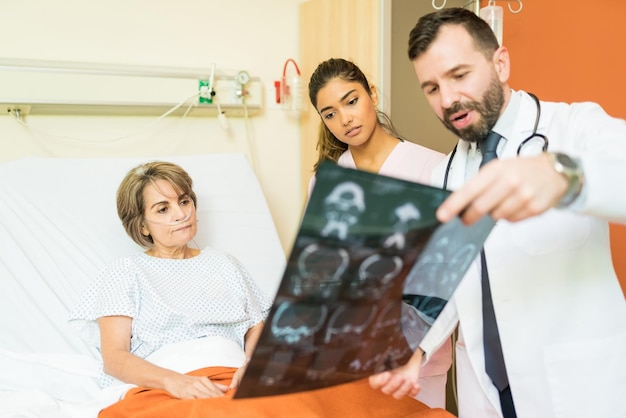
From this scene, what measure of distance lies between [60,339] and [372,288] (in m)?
1.31

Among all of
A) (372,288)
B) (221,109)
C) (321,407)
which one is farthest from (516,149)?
(221,109)

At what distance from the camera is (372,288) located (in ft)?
2.95

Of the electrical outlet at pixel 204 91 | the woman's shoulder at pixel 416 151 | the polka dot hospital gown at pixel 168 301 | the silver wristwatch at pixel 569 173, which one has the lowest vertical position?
the polka dot hospital gown at pixel 168 301

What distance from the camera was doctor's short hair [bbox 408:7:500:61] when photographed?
1276mm

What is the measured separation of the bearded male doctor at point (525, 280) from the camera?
1.18 metres

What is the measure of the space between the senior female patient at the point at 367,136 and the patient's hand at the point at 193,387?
0.72m

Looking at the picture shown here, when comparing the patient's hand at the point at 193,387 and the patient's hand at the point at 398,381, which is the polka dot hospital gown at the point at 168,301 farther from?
the patient's hand at the point at 398,381

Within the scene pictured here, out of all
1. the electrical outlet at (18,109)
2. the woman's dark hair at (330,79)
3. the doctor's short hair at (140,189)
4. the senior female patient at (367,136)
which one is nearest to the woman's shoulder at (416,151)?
the senior female patient at (367,136)

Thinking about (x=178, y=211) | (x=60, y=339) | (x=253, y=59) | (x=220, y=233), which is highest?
(x=253, y=59)

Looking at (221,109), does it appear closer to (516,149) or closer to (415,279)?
(516,149)

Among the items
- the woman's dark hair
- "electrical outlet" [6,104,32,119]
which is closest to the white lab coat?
the woman's dark hair

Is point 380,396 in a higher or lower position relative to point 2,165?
lower

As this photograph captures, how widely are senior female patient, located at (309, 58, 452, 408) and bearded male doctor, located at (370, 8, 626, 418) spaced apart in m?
0.50

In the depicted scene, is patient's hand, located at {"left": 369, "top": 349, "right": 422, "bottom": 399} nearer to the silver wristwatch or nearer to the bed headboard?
the silver wristwatch
